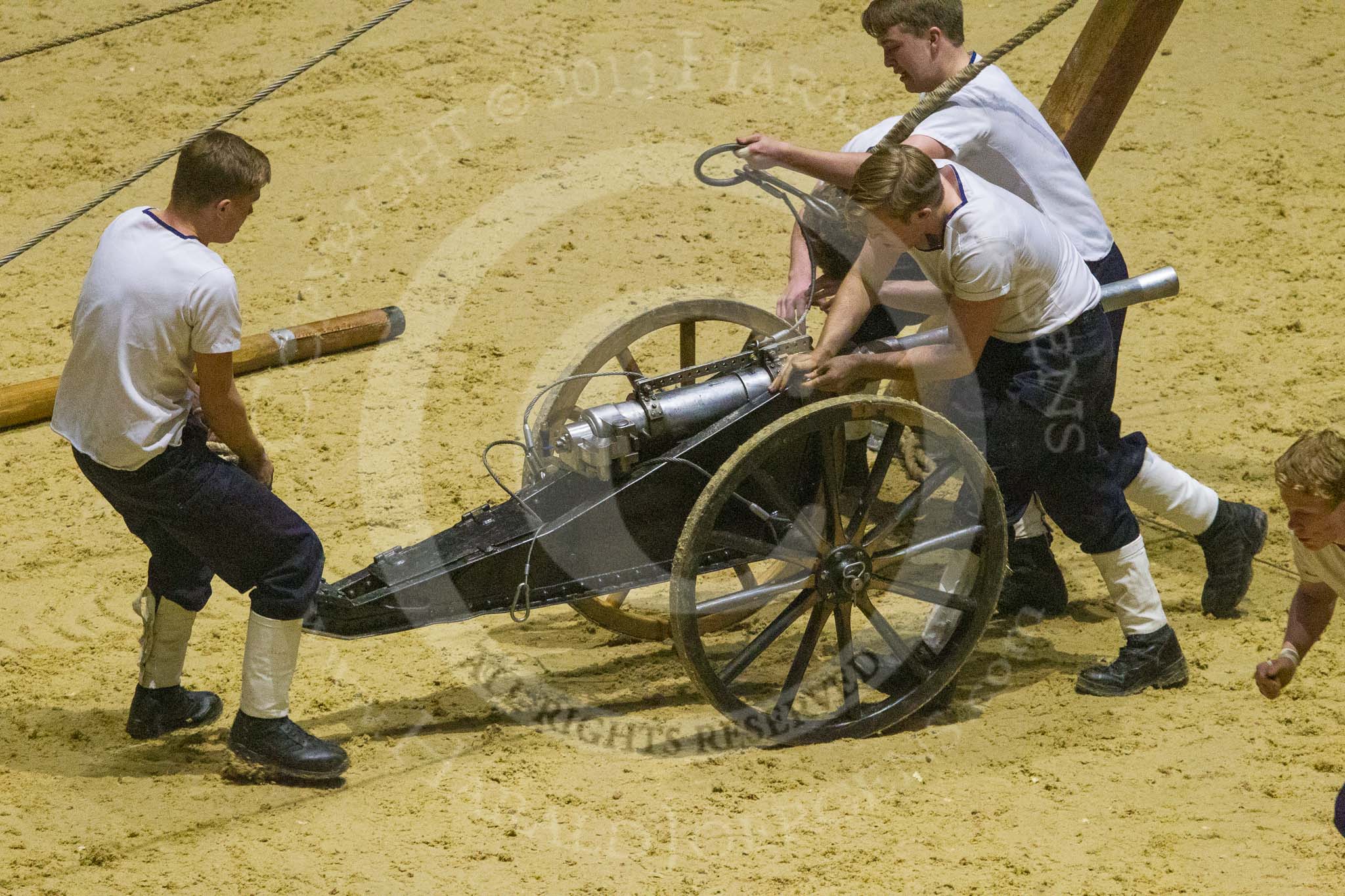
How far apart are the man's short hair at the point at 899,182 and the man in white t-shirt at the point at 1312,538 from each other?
1051 mm

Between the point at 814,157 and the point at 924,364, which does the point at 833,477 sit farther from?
the point at 814,157

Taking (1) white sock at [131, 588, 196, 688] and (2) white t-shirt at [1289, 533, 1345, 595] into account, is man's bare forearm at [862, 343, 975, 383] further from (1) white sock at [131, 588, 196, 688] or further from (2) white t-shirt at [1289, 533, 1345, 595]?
(1) white sock at [131, 588, 196, 688]

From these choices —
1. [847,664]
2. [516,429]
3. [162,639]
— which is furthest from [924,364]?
[516,429]

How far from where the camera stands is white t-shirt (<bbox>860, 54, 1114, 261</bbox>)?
4098 mm

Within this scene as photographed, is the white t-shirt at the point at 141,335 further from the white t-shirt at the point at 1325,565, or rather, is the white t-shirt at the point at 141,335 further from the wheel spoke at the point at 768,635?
the white t-shirt at the point at 1325,565

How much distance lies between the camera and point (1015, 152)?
414cm

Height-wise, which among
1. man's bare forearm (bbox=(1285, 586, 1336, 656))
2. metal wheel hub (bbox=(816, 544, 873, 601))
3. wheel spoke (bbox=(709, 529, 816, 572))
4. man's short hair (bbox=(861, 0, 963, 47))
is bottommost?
metal wheel hub (bbox=(816, 544, 873, 601))

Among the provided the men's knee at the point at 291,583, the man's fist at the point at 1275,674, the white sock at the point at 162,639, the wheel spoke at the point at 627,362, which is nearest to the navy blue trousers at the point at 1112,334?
the wheel spoke at the point at 627,362

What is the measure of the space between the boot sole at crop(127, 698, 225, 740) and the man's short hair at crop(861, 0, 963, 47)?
9.34 ft

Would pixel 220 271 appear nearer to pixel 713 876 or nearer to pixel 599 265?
pixel 713 876

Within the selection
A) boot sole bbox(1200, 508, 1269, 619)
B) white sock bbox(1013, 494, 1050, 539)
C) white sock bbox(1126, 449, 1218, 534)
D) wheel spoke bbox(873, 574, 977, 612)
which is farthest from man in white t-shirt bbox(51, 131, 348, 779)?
boot sole bbox(1200, 508, 1269, 619)

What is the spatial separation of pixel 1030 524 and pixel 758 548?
128cm

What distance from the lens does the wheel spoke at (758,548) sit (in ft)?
11.6

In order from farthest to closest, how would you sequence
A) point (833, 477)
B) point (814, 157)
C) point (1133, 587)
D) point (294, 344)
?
point (294, 344) → point (814, 157) → point (1133, 587) → point (833, 477)
